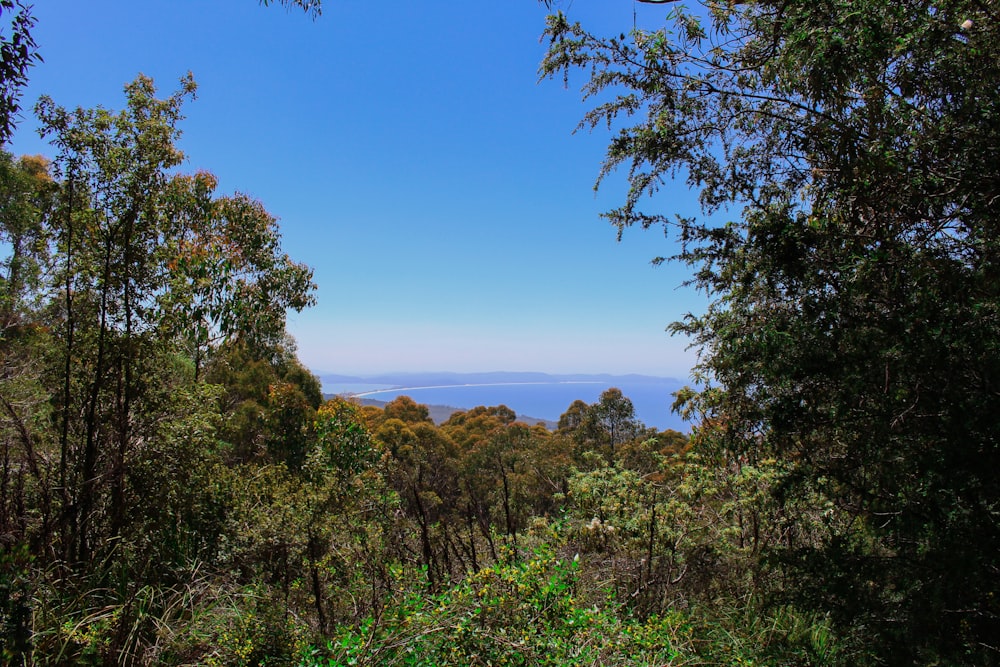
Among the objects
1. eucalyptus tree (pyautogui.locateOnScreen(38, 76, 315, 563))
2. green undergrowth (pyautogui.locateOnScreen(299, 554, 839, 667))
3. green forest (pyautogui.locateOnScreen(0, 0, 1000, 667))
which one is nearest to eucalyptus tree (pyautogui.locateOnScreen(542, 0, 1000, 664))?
green forest (pyautogui.locateOnScreen(0, 0, 1000, 667))

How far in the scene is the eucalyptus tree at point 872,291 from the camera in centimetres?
264

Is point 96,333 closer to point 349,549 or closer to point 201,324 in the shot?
point 201,324

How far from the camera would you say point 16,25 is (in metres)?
2.07

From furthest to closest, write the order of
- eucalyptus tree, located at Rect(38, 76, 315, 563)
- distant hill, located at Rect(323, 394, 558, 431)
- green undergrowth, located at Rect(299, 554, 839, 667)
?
distant hill, located at Rect(323, 394, 558, 431) < eucalyptus tree, located at Rect(38, 76, 315, 563) < green undergrowth, located at Rect(299, 554, 839, 667)

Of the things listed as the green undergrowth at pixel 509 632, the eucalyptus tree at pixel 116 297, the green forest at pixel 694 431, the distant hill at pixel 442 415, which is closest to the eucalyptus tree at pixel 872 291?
the green forest at pixel 694 431

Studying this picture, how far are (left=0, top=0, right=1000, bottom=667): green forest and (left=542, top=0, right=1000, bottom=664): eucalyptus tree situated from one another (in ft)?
0.07

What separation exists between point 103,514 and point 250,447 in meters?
9.74

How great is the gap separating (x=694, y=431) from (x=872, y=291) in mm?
2549

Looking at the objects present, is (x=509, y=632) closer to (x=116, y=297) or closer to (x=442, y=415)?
(x=116, y=297)

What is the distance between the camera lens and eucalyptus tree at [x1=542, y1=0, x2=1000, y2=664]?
8.68 ft

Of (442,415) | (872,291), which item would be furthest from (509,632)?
(442,415)

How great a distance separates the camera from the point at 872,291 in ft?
9.93

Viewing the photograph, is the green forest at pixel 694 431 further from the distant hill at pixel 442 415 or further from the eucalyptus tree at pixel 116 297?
the distant hill at pixel 442 415

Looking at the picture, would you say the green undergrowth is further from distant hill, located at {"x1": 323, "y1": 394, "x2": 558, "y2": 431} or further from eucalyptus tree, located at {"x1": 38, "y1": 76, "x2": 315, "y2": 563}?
distant hill, located at {"x1": 323, "y1": 394, "x2": 558, "y2": 431}
